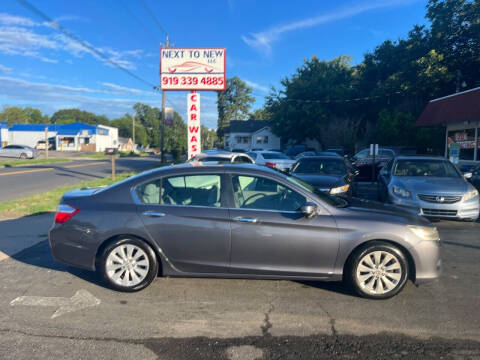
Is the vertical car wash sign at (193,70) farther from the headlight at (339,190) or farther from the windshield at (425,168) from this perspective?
the windshield at (425,168)

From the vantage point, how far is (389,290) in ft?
14.0

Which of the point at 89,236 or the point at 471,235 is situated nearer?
the point at 89,236

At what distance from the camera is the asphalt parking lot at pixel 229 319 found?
328 centimetres

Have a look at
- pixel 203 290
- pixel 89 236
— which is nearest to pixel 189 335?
pixel 203 290

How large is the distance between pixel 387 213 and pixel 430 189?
4302 mm

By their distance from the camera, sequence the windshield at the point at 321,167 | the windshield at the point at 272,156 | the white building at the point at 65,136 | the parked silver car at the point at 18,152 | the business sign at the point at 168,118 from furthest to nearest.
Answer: the white building at the point at 65,136, the parked silver car at the point at 18,152, the business sign at the point at 168,118, the windshield at the point at 272,156, the windshield at the point at 321,167

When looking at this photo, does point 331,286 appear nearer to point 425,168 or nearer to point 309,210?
point 309,210

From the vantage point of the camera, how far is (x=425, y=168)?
9.57 m

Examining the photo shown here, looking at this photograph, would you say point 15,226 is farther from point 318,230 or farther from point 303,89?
point 303,89

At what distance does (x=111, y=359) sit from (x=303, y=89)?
4134cm

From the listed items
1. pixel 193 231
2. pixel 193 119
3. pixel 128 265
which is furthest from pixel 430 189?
pixel 193 119

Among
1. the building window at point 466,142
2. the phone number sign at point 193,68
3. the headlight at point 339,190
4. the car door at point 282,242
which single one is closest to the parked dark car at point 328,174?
the headlight at point 339,190

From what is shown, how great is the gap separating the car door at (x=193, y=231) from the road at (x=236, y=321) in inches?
16.6

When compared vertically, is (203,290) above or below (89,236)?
below
